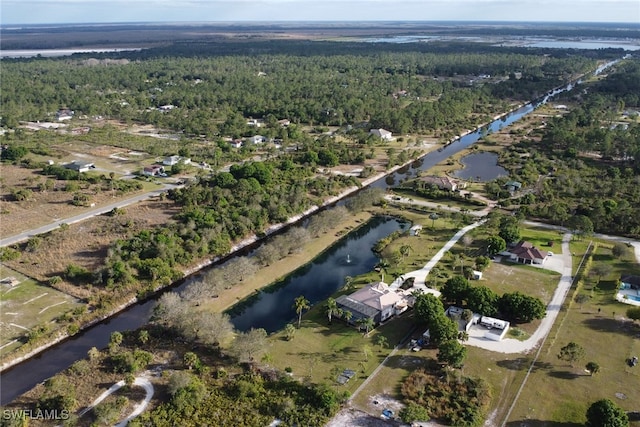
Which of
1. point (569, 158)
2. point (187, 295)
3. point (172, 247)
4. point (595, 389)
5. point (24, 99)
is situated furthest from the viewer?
point (24, 99)

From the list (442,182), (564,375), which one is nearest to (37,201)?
(442,182)

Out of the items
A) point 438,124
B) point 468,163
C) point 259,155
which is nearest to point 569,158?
point 468,163

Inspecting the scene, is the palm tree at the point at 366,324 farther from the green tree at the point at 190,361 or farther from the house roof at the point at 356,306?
the green tree at the point at 190,361

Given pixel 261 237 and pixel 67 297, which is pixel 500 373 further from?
pixel 67 297

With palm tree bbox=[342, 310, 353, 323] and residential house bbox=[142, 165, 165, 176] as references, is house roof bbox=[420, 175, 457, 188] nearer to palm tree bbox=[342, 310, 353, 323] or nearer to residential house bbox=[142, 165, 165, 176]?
palm tree bbox=[342, 310, 353, 323]

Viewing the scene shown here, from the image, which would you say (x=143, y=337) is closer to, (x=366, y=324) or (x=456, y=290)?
(x=366, y=324)

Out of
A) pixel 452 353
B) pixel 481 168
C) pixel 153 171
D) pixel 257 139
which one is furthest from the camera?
pixel 257 139

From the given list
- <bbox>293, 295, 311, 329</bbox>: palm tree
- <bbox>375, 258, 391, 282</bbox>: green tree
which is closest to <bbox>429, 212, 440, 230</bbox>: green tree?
<bbox>375, 258, 391, 282</bbox>: green tree

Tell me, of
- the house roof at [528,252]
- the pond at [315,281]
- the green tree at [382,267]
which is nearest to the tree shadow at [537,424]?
the pond at [315,281]
